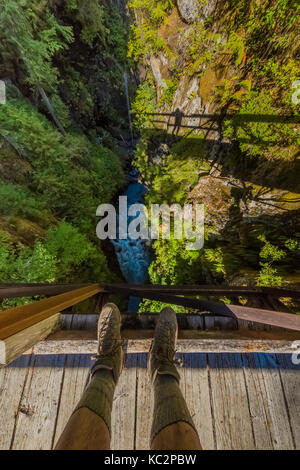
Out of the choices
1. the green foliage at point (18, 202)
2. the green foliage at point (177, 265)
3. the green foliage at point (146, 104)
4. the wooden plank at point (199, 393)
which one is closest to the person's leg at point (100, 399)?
the wooden plank at point (199, 393)

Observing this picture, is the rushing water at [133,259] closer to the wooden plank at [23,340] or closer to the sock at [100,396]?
the wooden plank at [23,340]

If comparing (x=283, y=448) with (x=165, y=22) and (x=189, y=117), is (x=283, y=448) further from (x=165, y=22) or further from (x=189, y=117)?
(x=165, y=22)

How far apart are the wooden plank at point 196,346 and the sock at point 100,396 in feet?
0.93

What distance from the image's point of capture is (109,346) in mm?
1665

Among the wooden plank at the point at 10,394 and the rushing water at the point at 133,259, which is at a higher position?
the rushing water at the point at 133,259

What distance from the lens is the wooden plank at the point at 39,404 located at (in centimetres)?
165

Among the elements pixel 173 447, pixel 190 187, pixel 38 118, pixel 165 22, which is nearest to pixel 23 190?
pixel 38 118

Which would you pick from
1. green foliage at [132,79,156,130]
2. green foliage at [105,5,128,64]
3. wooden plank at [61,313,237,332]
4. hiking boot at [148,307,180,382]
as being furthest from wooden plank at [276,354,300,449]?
green foliage at [105,5,128,64]

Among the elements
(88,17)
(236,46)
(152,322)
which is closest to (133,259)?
(152,322)

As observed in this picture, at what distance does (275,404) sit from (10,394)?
8.23 ft

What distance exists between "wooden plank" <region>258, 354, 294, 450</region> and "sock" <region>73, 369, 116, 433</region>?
1519mm

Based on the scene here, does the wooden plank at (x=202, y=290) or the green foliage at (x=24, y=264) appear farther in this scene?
the green foliage at (x=24, y=264)

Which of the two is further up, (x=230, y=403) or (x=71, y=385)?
(x=71, y=385)

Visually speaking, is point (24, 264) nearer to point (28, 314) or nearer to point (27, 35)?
point (28, 314)
